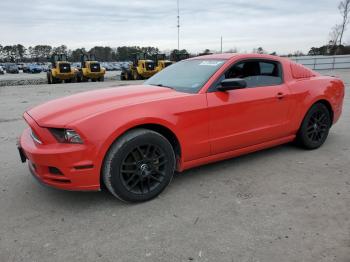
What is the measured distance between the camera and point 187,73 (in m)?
4.41

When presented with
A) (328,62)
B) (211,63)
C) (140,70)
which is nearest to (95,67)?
(140,70)

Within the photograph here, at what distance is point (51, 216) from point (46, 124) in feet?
2.82

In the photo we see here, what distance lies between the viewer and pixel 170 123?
354 cm

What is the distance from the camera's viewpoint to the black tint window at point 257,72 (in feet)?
14.0

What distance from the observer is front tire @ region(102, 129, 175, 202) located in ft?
10.6

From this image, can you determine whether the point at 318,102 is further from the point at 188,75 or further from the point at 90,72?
the point at 90,72

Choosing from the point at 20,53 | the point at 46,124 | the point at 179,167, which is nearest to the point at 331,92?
the point at 179,167

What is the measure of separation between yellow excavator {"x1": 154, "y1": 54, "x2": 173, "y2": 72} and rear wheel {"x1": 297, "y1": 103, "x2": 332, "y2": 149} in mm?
21488

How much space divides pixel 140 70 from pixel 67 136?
2290 cm

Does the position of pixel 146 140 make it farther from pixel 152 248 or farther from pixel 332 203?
pixel 332 203

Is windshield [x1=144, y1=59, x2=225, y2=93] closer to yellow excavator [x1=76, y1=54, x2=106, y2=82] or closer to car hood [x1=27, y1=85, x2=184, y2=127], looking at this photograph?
car hood [x1=27, y1=85, x2=184, y2=127]

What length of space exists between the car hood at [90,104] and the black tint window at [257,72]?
2.99 ft

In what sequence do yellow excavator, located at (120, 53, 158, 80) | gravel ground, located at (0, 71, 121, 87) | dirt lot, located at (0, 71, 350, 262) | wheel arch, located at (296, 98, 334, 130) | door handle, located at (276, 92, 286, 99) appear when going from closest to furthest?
dirt lot, located at (0, 71, 350, 262), door handle, located at (276, 92, 286, 99), wheel arch, located at (296, 98, 334, 130), gravel ground, located at (0, 71, 121, 87), yellow excavator, located at (120, 53, 158, 80)

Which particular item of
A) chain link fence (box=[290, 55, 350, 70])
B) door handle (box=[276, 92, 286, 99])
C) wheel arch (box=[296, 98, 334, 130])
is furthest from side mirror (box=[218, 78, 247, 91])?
chain link fence (box=[290, 55, 350, 70])
